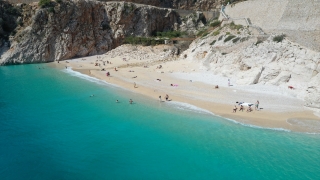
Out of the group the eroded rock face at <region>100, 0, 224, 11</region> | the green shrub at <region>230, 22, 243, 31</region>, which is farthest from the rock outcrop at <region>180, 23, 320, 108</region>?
the eroded rock face at <region>100, 0, 224, 11</region>

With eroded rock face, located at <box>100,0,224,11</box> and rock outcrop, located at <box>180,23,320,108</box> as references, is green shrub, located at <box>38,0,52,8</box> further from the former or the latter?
rock outcrop, located at <box>180,23,320,108</box>

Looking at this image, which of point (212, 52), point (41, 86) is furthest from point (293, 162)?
point (41, 86)

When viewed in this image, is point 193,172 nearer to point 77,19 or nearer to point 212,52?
point 212,52

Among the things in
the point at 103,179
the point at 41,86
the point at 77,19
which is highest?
the point at 77,19

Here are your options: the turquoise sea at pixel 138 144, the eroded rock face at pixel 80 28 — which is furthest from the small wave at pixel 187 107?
the eroded rock face at pixel 80 28

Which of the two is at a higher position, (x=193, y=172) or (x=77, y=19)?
(x=77, y=19)

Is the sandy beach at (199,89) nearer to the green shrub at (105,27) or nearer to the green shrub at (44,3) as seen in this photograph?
the green shrub at (105,27)

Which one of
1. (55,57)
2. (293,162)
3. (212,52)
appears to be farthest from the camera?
(55,57)
